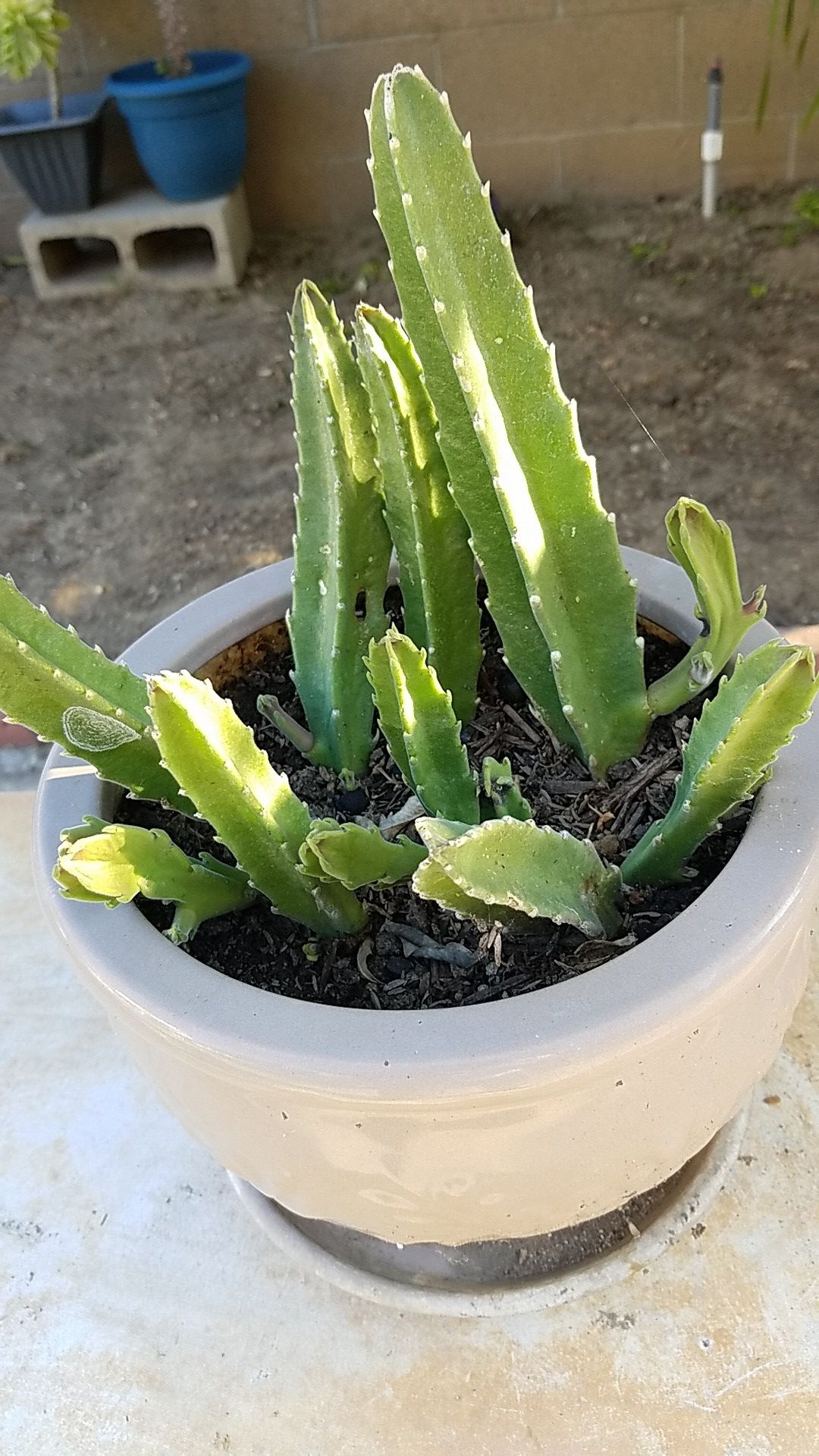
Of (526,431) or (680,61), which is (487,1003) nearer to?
(526,431)

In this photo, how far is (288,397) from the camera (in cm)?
230

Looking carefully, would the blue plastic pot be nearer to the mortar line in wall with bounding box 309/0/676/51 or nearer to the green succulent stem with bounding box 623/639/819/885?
the mortar line in wall with bounding box 309/0/676/51

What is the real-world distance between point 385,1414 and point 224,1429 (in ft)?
0.35

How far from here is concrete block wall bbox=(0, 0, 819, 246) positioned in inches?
99.7

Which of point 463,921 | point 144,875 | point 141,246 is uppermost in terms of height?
point 144,875

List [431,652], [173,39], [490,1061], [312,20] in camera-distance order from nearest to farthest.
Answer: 1. [490,1061]
2. [431,652]
3. [173,39]
4. [312,20]

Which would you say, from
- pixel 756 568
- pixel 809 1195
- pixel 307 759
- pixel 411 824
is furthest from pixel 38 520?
pixel 809 1195

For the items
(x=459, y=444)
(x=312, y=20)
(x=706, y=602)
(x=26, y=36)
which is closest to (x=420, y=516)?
(x=459, y=444)

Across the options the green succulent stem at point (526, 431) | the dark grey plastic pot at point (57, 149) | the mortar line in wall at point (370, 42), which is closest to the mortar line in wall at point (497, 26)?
the mortar line in wall at point (370, 42)

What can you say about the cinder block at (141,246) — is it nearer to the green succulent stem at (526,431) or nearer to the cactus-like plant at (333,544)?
the cactus-like plant at (333,544)

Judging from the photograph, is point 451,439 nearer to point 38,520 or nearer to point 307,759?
point 307,759

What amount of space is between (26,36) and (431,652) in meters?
2.22

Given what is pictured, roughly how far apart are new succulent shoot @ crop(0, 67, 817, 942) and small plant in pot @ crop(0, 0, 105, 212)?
2089 millimetres

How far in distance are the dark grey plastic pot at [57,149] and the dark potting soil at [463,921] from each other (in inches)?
87.8
